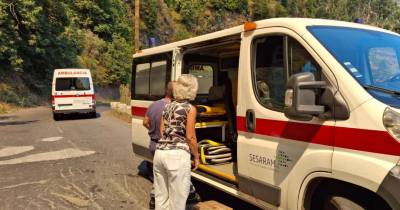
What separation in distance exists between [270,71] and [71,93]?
16.4m

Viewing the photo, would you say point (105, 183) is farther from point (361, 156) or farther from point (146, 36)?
point (146, 36)

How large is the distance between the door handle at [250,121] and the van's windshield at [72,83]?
16267 mm

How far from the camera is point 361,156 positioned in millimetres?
3268

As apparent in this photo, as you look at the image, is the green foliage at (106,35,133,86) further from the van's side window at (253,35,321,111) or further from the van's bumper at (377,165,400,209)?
the van's bumper at (377,165,400,209)

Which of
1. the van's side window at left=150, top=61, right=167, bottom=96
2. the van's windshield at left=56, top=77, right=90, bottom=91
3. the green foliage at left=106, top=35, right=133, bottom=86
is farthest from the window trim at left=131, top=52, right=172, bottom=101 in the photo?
the green foliage at left=106, top=35, right=133, bottom=86

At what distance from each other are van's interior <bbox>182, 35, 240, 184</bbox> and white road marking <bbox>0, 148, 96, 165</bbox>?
4426 mm

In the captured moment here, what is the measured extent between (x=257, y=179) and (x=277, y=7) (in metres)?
70.4

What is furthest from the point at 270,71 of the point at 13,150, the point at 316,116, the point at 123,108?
the point at 123,108

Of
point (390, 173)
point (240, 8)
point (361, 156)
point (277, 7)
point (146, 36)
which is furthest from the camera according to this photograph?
point (277, 7)

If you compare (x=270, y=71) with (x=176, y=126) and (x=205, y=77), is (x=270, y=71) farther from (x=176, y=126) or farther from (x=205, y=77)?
(x=205, y=77)

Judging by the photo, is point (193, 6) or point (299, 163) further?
point (193, 6)

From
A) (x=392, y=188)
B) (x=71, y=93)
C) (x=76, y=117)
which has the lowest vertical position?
(x=76, y=117)

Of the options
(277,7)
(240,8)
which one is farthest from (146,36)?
(277,7)

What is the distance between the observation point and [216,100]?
662 centimetres
